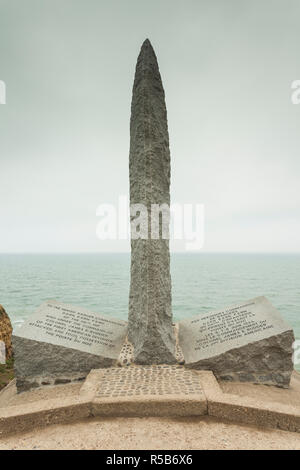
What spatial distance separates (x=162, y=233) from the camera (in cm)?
496

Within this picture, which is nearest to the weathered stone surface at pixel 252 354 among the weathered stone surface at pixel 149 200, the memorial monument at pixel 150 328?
the memorial monument at pixel 150 328

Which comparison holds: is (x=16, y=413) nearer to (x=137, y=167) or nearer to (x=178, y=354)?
(x=178, y=354)

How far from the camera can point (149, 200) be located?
477cm

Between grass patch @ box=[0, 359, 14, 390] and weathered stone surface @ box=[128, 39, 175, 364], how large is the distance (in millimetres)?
2496

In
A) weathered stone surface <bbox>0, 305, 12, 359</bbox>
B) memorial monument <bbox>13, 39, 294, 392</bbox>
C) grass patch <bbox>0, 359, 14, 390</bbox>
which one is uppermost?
memorial monument <bbox>13, 39, 294, 392</bbox>

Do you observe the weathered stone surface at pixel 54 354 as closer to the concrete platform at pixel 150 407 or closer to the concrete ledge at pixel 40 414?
the concrete platform at pixel 150 407

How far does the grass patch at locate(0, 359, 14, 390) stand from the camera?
5.34 m

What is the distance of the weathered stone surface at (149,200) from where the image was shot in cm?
451

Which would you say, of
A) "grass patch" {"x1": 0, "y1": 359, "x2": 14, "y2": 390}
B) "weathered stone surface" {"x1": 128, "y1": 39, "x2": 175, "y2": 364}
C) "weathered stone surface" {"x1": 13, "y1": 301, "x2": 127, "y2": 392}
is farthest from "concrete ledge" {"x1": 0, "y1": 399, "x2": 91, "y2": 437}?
"grass patch" {"x1": 0, "y1": 359, "x2": 14, "y2": 390}

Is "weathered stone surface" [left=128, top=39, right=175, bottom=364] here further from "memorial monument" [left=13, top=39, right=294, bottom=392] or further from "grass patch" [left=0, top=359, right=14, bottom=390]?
"grass patch" [left=0, top=359, right=14, bottom=390]

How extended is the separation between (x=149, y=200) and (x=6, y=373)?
4.41 meters

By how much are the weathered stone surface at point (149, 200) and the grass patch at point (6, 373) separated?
250 centimetres

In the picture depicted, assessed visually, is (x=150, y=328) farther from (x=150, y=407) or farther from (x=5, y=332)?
(x=5, y=332)
